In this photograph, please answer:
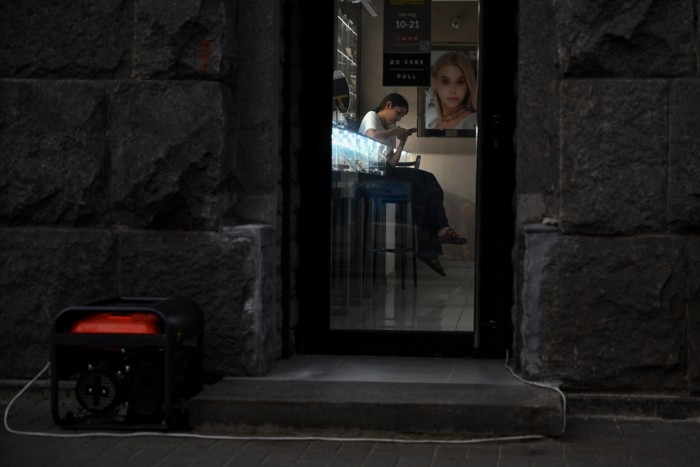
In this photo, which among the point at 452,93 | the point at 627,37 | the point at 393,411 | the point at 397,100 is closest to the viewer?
the point at 393,411

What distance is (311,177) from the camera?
25.8 feet

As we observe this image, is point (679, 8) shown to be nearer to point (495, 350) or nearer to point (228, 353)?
point (495, 350)

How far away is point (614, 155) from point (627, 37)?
2.03 ft

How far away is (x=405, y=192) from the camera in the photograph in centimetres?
788

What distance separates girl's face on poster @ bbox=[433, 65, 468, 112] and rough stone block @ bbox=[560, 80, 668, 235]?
1111 mm

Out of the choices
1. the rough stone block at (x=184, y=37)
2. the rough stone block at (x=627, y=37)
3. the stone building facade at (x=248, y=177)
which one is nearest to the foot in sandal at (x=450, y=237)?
the stone building facade at (x=248, y=177)

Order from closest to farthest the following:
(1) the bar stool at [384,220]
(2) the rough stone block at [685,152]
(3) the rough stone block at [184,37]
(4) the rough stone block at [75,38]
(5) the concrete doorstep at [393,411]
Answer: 1. (5) the concrete doorstep at [393,411]
2. (2) the rough stone block at [685,152]
3. (3) the rough stone block at [184,37]
4. (4) the rough stone block at [75,38]
5. (1) the bar stool at [384,220]

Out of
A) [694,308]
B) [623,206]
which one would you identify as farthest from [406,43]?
[694,308]

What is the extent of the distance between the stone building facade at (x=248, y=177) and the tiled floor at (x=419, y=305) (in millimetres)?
552

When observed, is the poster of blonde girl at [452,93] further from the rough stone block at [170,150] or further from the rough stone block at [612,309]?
the rough stone block at [170,150]

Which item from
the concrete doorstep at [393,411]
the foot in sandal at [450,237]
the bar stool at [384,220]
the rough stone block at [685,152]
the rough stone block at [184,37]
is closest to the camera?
the concrete doorstep at [393,411]

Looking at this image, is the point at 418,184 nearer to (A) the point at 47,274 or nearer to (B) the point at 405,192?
(B) the point at 405,192

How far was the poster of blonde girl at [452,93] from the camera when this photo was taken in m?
7.68

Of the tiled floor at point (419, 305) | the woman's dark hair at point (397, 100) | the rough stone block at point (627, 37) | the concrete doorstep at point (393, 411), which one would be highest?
the rough stone block at point (627, 37)
